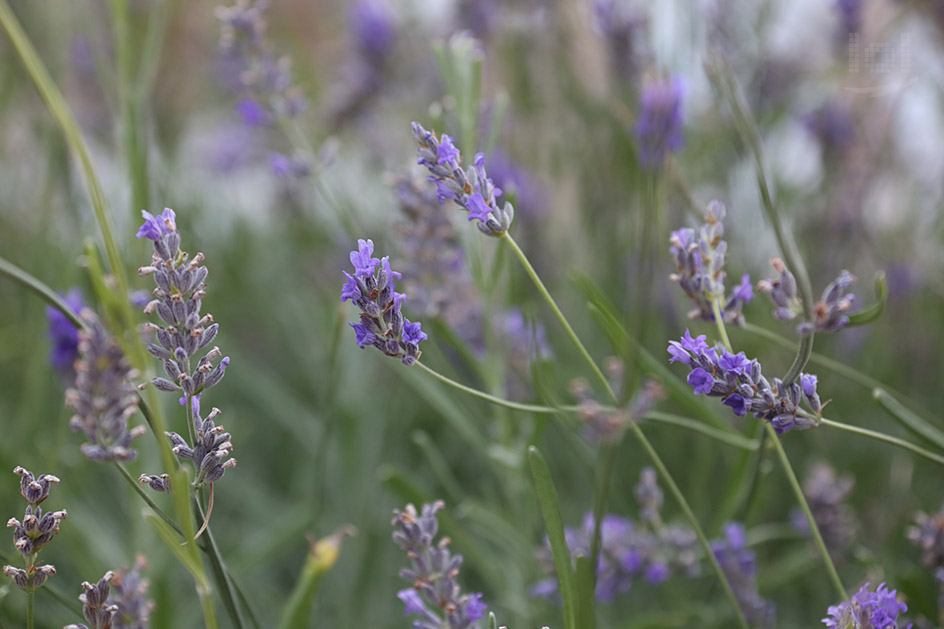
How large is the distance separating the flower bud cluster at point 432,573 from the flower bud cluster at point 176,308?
4.2 inches

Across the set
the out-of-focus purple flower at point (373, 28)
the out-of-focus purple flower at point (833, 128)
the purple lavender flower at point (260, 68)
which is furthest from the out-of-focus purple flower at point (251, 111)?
the out-of-focus purple flower at point (833, 128)

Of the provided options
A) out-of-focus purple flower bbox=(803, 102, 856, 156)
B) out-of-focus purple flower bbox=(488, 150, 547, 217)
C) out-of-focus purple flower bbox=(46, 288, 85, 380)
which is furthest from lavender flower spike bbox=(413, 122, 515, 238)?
out-of-focus purple flower bbox=(803, 102, 856, 156)

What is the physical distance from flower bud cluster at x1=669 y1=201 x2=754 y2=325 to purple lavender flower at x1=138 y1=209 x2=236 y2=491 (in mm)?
210

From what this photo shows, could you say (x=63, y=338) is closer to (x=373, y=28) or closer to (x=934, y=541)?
(x=934, y=541)

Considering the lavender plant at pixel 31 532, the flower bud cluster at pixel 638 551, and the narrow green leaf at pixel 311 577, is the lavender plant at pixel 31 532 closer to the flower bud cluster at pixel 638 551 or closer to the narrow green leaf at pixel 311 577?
the narrow green leaf at pixel 311 577

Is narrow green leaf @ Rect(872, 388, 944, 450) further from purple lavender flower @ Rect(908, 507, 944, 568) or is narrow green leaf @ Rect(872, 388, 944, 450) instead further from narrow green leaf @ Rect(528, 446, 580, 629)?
narrow green leaf @ Rect(528, 446, 580, 629)

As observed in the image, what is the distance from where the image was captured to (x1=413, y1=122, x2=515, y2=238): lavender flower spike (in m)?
0.37

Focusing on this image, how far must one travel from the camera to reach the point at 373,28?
1.09m

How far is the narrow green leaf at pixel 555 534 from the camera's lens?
1.20ft

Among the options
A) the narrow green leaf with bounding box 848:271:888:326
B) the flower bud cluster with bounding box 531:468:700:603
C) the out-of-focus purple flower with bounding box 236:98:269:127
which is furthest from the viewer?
the out-of-focus purple flower with bounding box 236:98:269:127

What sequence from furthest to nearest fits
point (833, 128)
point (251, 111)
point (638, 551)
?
point (833, 128), point (251, 111), point (638, 551)

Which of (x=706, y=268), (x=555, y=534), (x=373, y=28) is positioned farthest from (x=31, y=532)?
(x=373, y=28)

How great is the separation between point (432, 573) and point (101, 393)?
6.6 inches

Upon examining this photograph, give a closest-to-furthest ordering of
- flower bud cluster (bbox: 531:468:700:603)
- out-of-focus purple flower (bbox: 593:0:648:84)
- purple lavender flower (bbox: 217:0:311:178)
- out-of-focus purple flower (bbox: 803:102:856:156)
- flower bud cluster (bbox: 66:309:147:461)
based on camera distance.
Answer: flower bud cluster (bbox: 66:309:147:461) → flower bud cluster (bbox: 531:468:700:603) → purple lavender flower (bbox: 217:0:311:178) → out-of-focus purple flower (bbox: 593:0:648:84) → out-of-focus purple flower (bbox: 803:102:856:156)
